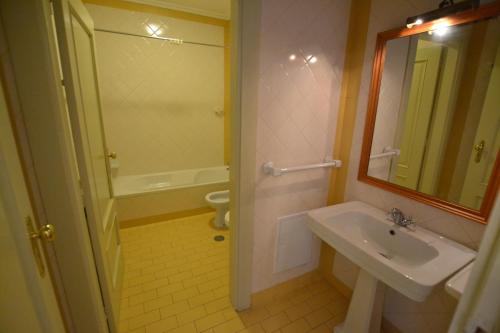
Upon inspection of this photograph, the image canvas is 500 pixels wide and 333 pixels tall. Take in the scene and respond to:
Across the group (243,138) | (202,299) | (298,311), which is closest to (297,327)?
(298,311)

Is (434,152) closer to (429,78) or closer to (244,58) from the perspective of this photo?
(429,78)

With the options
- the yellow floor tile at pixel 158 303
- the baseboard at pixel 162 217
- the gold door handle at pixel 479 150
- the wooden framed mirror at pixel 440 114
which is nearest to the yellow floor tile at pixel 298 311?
the yellow floor tile at pixel 158 303

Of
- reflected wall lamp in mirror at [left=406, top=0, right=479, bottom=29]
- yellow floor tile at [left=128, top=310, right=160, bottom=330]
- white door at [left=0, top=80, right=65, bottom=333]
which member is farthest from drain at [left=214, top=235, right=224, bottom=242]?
reflected wall lamp in mirror at [left=406, top=0, right=479, bottom=29]

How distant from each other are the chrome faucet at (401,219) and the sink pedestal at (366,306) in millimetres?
348

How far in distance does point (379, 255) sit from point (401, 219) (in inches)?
16.0

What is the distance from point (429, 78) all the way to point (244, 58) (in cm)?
102

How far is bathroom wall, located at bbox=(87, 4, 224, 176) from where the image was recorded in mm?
2740

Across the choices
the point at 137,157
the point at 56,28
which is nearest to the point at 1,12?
Answer: the point at 56,28

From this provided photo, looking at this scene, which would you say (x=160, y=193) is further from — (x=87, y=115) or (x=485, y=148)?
(x=485, y=148)

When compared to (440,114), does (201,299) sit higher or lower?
lower

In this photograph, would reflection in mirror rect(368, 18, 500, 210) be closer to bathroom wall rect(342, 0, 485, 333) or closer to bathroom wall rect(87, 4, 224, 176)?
bathroom wall rect(342, 0, 485, 333)

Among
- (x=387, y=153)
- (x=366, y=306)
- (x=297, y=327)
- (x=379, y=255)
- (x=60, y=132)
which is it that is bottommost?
(x=297, y=327)

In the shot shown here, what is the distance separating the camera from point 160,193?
8.98ft

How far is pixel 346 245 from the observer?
1.15m
